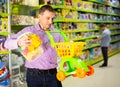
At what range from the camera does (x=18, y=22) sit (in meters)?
4.56

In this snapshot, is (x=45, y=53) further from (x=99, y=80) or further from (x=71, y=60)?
(x=99, y=80)

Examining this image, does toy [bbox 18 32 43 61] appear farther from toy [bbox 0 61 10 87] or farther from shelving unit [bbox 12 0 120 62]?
shelving unit [bbox 12 0 120 62]

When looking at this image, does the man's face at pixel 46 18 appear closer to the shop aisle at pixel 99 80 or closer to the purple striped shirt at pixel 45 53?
the purple striped shirt at pixel 45 53

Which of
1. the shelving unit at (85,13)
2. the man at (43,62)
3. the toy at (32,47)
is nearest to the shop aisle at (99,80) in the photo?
the shelving unit at (85,13)

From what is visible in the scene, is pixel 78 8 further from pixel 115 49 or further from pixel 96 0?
pixel 115 49

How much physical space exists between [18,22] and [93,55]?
490cm

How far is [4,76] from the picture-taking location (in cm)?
395

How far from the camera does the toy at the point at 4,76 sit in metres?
3.87

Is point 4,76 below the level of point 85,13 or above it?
below

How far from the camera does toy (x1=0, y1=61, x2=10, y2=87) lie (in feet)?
12.7

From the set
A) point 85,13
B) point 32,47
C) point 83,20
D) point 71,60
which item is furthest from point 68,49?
point 85,13

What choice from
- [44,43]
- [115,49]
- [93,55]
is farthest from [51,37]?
[115,49]

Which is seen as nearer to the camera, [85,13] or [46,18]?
[46,18]

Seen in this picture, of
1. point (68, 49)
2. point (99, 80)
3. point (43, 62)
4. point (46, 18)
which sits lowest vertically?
point (99, 80)
